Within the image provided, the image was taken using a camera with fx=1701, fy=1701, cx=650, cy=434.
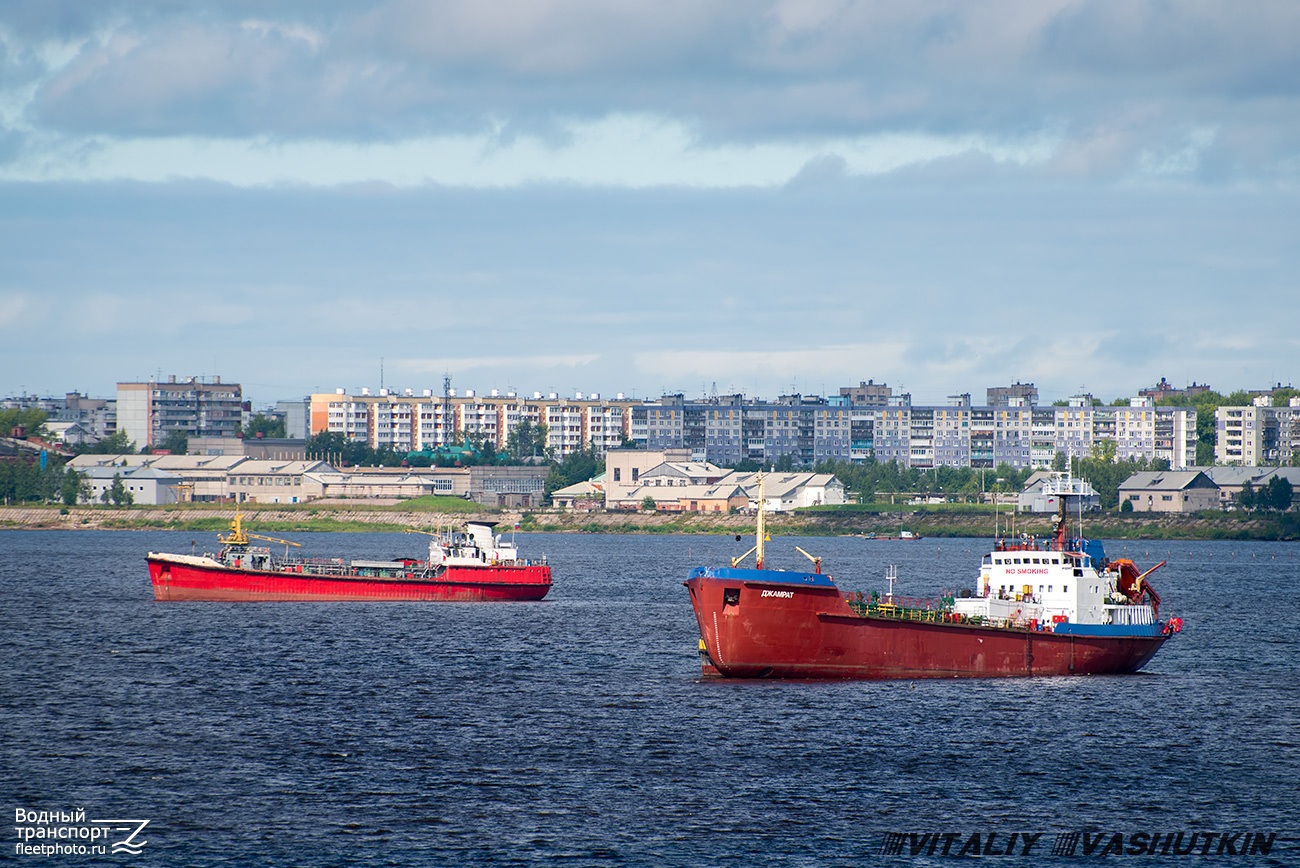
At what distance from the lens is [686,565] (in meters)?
170

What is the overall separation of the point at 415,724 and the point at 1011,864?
2332cm

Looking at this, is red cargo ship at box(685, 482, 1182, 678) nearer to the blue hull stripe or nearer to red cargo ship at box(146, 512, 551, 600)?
the blue hull stripe

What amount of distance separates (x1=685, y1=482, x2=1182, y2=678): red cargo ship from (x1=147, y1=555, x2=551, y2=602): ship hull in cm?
4601

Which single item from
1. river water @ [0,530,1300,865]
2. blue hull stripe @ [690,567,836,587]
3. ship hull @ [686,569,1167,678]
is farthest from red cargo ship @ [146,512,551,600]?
blue hull stripe @ [690,567,836,587]

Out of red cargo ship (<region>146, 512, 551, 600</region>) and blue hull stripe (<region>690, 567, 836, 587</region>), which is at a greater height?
blue hull stripe (<region>690, 567, 836, 587</region>)

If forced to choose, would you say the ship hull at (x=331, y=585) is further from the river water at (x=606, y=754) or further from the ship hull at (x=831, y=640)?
the ship hull at (x=831, y=640)

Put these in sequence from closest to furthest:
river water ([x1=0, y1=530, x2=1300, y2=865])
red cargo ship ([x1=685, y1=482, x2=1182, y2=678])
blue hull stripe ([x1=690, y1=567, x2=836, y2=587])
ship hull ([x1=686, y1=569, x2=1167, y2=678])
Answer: river water ([x1=0, y1=530, x2=1300, y2=865]) < blue hull stripe ([x1=690, y1=567, x2=836, y2=587]) < ship hull ([x1=686, y1=569, x2=1167, y2=678]) < red cargo ship ([x1=685, y1=482, x2=1182, y2=678])

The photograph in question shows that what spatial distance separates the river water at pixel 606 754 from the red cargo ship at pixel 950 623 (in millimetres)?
1051

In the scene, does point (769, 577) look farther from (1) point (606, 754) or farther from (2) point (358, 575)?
(2) point (358, 575)

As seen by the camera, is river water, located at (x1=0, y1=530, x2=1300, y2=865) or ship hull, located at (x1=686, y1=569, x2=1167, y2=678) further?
ship hull, located at (x1=686, y1=569, x2=1167, y2=678)

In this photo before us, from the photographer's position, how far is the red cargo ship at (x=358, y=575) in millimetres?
106688

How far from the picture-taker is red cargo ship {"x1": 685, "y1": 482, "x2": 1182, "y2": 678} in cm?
6169

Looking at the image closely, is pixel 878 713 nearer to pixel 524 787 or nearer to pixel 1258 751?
pixel 1258 751

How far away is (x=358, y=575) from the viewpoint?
364 feet
